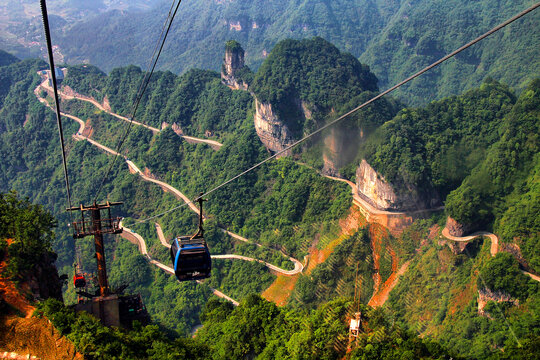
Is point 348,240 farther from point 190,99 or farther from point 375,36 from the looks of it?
point 375,36

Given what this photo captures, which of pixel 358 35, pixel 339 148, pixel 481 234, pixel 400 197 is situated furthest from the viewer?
pixel 358 35

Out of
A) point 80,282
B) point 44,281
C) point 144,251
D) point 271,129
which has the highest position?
point 44,281

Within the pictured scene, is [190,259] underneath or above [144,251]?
above

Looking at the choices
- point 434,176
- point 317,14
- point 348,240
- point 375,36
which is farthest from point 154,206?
point 317,14

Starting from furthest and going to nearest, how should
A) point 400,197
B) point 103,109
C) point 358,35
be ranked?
point 358,35 < point 103,109 < point 400,197

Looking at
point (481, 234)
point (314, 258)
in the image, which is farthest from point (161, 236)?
point (481, 234)

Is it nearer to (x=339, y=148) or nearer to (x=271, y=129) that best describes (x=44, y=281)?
(x=339, y=148)

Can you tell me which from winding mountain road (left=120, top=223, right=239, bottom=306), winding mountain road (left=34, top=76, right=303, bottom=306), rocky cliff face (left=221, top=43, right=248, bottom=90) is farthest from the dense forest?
rocky cliff face (left=221, top=43, right=248, bottom=90)
